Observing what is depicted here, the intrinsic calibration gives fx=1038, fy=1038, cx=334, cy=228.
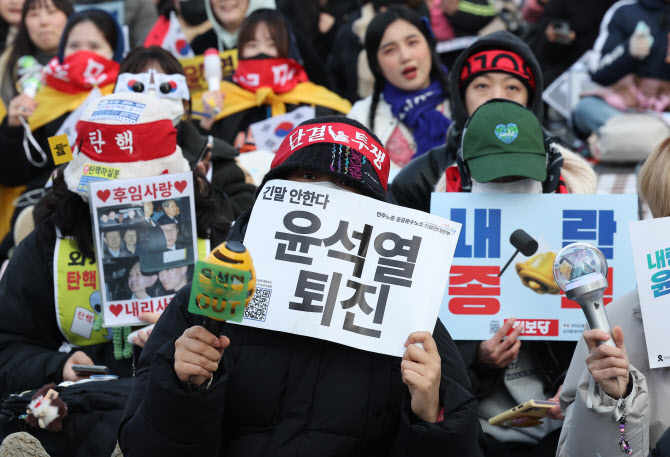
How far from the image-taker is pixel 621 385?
9.36 feet

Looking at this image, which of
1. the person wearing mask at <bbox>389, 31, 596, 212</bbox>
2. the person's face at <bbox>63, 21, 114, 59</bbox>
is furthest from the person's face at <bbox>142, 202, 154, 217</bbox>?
the person's face at <bbox>63, 21, 114, 59</bbox>

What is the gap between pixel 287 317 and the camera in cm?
288

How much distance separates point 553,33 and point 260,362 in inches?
270

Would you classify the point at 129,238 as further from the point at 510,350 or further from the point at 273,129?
the point at 273,129

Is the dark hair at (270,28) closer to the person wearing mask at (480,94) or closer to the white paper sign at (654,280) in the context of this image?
the person wearing mask at (480,94)

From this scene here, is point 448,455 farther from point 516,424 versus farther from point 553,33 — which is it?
point 553,33

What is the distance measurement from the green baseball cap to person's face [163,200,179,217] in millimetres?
1171

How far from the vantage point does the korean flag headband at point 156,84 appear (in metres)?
5.25

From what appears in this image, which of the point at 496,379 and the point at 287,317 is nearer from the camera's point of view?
the point at 287,317

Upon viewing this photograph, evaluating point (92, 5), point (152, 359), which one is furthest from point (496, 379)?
point (92, 5)

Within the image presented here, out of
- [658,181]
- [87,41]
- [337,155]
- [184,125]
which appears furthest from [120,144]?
[87,41]

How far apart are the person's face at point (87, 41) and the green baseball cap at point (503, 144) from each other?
132 inches

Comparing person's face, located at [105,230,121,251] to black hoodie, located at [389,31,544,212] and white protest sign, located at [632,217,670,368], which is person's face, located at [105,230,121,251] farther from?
white protest sign, located at [632,217,670,368]

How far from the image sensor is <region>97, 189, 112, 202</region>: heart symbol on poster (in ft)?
13.2
